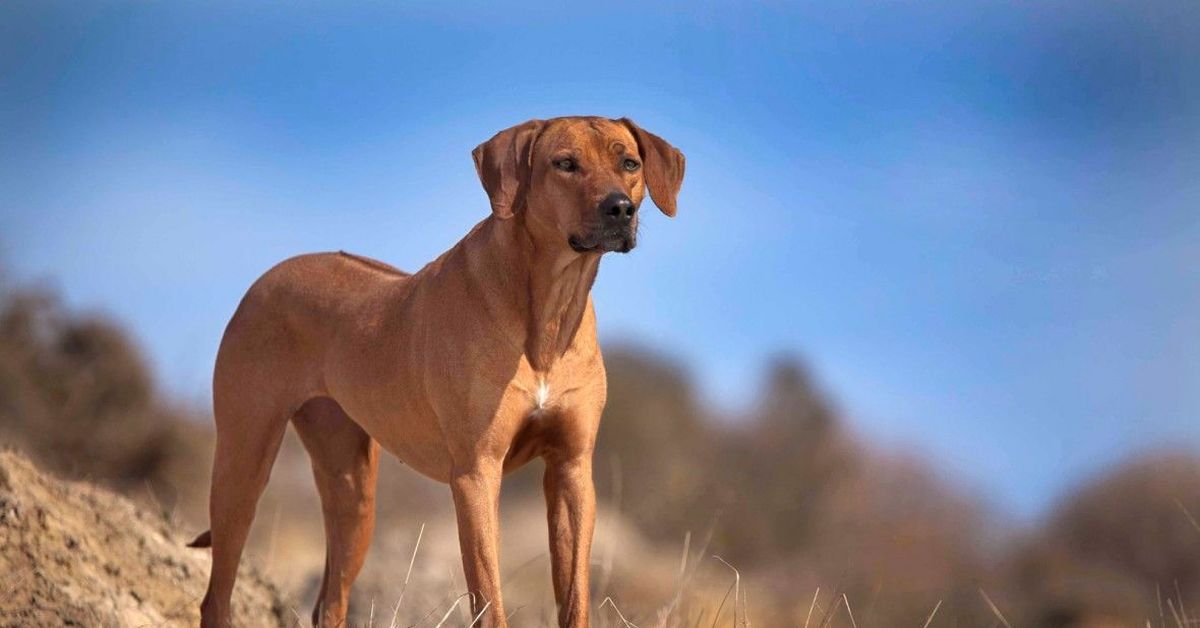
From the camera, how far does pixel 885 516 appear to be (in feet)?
76.4

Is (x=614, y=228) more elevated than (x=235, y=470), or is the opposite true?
(x=614, y=228)

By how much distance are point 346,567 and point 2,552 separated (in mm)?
1756

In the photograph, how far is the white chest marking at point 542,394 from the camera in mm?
6152

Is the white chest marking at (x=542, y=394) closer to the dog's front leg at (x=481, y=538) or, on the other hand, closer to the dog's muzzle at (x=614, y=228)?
the dog's front leg at (x=481, y=538)

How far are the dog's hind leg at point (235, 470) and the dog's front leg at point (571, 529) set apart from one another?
6.08 ft

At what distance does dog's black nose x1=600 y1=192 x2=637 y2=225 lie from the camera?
5.76 metres

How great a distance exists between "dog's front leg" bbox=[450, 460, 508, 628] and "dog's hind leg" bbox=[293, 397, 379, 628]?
1762 millimetres

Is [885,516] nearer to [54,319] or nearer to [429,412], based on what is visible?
[54,319]

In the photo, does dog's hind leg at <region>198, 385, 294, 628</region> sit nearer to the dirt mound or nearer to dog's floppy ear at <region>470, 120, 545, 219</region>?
the dirt mound

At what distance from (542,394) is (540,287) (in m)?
0.46

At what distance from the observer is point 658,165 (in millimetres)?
6379

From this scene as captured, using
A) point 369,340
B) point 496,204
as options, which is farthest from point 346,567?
point 496,204

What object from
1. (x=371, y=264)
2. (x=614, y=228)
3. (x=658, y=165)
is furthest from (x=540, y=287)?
(x=371, y=264)

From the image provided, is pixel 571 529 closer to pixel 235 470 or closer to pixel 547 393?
pixel 547 393
